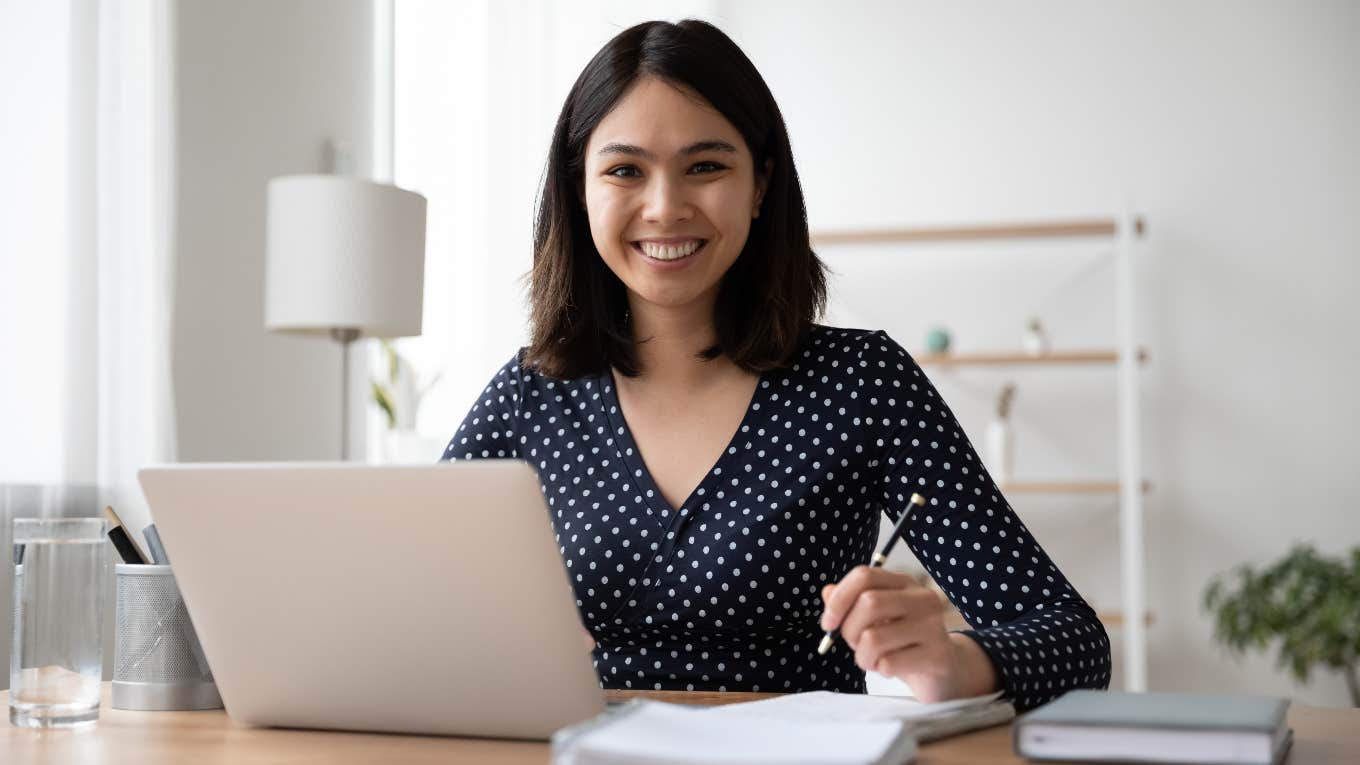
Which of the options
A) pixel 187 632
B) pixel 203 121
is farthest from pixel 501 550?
pixel 203 121

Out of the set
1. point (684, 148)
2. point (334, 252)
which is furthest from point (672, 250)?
point (334, 252)

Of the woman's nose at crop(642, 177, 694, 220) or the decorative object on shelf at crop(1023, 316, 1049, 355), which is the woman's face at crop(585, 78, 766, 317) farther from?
the decorative object on shelf at crop(1023, 316, 1049, 355)

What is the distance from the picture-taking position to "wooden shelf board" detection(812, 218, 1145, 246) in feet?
13.9

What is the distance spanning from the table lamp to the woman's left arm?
142cm

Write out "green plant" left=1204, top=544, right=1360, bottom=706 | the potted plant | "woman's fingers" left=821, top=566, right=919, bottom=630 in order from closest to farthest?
"woman's fingers" left=821, top=566, right=919, bottom=630 < the potted plant < "green plant" left=1204, top=544, right=1360, bottom=706

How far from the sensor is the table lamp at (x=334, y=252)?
8.74 ft

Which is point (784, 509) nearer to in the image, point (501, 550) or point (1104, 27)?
point (501, 550)

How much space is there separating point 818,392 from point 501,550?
0.70 metres

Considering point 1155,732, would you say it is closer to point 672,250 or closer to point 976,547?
point 976,547

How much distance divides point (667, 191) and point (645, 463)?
0.98 ft

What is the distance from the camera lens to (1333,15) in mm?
4340

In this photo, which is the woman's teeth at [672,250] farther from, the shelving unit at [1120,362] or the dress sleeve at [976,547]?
the shelving unit at [1120,362]

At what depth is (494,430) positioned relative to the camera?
1.64 metres

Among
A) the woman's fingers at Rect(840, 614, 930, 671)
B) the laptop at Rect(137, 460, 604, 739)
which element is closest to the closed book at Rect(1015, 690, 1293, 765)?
the woman's fingers at Rect(840, 614, 930, 671)
